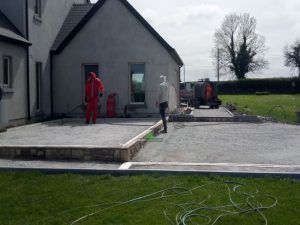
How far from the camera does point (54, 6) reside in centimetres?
2003

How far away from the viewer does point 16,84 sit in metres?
15.9

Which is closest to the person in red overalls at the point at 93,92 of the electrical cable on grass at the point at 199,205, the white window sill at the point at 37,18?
the white window sill at the point at 37,18

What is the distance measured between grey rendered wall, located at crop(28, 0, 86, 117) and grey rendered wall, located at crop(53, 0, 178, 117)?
33.9 inches

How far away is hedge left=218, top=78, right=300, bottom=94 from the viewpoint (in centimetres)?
6234

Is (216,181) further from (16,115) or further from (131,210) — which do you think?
(16,115)

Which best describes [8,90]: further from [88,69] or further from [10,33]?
[88,69]

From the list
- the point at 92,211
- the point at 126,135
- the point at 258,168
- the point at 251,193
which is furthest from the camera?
the point at 126,135

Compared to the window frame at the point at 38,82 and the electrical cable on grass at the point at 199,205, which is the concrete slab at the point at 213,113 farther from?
the electrical cable on grass at the point at 199,205

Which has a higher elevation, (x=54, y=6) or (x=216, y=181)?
(x=54, y=6)

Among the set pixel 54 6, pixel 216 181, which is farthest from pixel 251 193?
pixel 54 6

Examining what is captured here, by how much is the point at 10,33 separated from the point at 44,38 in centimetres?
346

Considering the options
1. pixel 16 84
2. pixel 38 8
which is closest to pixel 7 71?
pixel 16 84

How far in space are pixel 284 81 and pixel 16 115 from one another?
53.2 m

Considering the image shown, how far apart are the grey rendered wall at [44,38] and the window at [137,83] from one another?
380 cm
